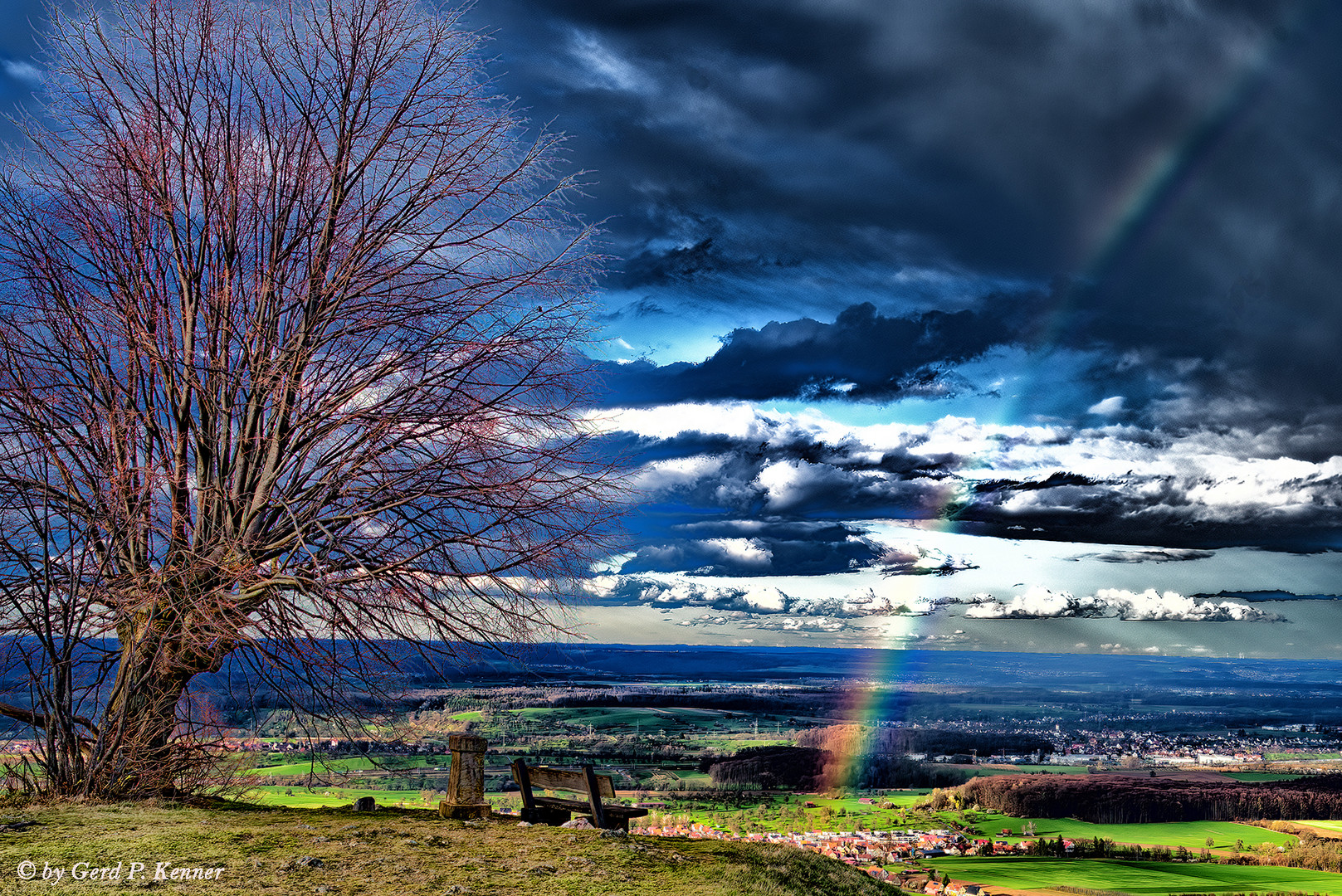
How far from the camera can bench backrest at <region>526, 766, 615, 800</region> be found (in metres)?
9.73

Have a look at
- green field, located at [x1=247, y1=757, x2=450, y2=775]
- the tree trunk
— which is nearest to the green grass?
green field, located at [x1=247, y1=757, x2=450, y2=775]

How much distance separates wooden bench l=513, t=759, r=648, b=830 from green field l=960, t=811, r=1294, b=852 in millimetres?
53668

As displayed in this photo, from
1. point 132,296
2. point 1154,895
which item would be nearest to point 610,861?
point 132,296

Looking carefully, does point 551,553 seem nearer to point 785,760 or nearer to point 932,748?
point 785,760

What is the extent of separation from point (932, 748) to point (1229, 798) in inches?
915

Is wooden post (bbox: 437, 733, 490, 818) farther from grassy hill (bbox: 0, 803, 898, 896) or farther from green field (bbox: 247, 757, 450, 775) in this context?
grassy hill (bbox: 0, 803, 898, 896)

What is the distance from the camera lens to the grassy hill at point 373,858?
20.3 feet

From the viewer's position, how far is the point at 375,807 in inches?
403

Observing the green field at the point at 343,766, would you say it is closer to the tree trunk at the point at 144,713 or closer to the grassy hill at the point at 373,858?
the grassy hill at the point at 373,858

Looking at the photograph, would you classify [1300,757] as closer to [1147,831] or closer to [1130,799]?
[1130,799]

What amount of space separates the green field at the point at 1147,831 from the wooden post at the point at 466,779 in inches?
2144

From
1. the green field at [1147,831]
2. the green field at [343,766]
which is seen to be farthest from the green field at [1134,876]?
the green field at [343,766]

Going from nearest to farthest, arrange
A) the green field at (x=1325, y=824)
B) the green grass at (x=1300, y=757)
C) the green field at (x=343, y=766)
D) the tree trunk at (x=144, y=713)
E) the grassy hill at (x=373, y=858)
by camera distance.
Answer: the grassy hill at (x=373, y=858), the green field at (x=343, y=766), the tree trunk at (x=144, y=713), the green field at (x=1325, y=824), the green grass at (x=1300, y=757)

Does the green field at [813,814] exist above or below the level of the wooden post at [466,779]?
below
